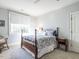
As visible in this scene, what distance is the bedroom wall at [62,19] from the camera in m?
4.15

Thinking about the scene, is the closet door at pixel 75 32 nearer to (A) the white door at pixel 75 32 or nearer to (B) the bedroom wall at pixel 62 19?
(A) the white door at pixel 75 32

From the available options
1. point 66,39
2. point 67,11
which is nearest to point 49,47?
point 66,39

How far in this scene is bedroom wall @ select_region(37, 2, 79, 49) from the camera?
415 cm

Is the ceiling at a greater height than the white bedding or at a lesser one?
greater

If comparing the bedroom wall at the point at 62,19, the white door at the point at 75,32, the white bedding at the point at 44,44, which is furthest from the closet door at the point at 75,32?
the white bedding at the point at 44,44

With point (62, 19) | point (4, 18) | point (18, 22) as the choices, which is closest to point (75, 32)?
point (62, 19)

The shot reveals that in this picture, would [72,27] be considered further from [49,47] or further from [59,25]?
[49,47]

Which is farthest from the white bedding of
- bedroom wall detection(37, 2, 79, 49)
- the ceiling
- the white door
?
the ceiling

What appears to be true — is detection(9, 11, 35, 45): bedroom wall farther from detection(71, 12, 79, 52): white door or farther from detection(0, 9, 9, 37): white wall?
detection(71, 12, 79, 52): white door

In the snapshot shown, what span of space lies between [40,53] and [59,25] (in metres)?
2.43

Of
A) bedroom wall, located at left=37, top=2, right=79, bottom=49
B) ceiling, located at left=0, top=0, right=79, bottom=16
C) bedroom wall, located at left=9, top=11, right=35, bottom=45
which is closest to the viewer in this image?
ceiling, located at left=0, top=0, right=79, bottom=16

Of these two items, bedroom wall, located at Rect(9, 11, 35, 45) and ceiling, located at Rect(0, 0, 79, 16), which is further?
bedroom wall, located at Rect(9, 11, 35, 45)

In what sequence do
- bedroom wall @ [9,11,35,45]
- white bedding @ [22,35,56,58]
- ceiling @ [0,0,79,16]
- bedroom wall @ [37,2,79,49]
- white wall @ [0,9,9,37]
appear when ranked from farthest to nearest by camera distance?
bedroom wall @ [9,11,35,45], white wall @ [0,9,9,37], bedroom wall @ [37,2,79,49], ceiling @ [0,0,79,16], white bedding @ [22,35,56,58]

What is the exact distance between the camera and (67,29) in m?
4.26
